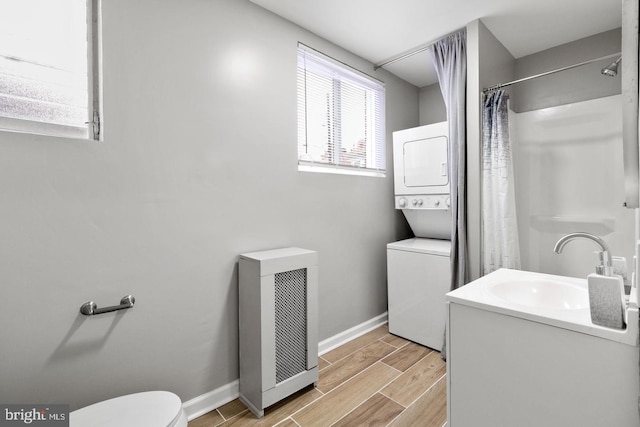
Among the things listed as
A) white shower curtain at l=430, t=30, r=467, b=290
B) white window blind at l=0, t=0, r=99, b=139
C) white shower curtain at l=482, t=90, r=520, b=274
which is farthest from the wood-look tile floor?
white window blind at l=0, t=0, r=99, b=139

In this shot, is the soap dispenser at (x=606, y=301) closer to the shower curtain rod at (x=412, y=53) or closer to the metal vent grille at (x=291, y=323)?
the metal vent grille at (x=291, y=323)

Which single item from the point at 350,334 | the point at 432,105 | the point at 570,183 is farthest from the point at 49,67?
the point at 570,183

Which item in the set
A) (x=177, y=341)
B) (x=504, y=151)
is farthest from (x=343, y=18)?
(x=177, y=341)

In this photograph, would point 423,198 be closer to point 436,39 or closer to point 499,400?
point 436,39

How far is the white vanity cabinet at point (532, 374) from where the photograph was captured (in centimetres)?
91

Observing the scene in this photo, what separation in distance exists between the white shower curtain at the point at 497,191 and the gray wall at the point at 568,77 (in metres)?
0.76

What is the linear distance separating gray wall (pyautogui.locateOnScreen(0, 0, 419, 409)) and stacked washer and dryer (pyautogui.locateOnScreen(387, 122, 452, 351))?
0.91 meters

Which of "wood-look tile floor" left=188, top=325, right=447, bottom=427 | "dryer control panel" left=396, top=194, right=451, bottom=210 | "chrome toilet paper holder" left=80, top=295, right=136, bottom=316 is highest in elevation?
"dryer control panel" left=396, top=194, right=451, bottom=210

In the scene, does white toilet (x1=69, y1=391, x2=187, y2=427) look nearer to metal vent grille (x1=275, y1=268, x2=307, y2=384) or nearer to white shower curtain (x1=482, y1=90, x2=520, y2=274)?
metal vent grille (x1=275, y1=268, x2=307, y2=384)

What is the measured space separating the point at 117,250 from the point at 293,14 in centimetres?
185

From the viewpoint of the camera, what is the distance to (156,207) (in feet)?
5.05

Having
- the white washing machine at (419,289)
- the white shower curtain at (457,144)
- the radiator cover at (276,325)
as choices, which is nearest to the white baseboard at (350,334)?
the white washing machine at (419,289)

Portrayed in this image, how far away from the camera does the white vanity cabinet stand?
91cm

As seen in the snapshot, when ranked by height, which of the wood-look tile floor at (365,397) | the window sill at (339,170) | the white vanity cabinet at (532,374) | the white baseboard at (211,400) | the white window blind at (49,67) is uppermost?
the white window blind at (49,67)
